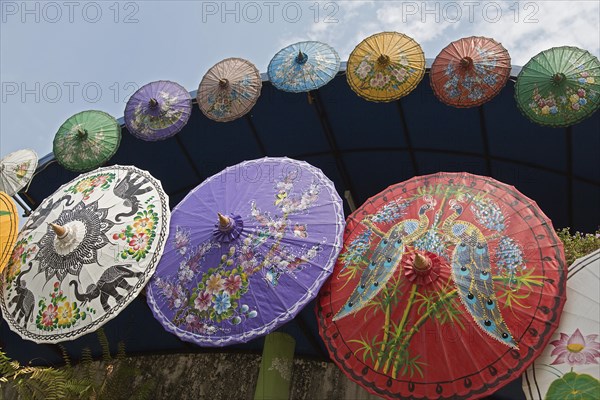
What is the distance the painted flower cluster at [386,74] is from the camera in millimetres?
7215

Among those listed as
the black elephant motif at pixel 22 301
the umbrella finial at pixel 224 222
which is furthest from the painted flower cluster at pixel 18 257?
the umbrella finial at pixel 224 222

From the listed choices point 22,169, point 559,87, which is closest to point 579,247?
point 559,87

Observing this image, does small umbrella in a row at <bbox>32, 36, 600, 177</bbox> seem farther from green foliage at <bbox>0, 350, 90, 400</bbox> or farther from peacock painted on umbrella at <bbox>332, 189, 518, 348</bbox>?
green foliage at <bbox>0, 350, 90, 400</bbox>

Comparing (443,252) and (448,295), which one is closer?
(448,295)

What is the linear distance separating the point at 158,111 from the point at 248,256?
13.7ft

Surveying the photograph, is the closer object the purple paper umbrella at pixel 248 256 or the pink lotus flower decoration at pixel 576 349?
the pink lotus flower decoration at pixel 576 349

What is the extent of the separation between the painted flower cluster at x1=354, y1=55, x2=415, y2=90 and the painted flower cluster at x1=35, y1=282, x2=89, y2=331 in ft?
15.7

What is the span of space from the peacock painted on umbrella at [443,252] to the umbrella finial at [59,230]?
334cm

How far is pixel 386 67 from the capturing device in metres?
7.31

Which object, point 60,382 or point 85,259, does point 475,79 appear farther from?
point 60,382

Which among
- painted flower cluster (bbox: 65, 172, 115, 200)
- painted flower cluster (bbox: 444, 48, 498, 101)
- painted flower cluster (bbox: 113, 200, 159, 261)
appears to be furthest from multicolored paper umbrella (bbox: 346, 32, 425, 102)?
painted flower cluster (bbox: 65, 172, 115, 200)

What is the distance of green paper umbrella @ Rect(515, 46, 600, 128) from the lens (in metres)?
6.25

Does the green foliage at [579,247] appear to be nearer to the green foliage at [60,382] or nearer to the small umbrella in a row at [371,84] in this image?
the small umbrella in a row at [371,84]

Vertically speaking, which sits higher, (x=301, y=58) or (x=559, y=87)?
(x=301, y=58)
